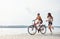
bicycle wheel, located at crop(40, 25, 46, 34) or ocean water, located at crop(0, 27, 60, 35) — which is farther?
bicycle wheel, located at crop(40, 25, 46, 34)

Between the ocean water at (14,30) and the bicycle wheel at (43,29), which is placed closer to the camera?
the ocean water at (14,30)

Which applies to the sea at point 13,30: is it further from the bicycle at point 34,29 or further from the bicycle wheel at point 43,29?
the bicycle wheel at point 43,29

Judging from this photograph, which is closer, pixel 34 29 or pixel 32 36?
pixel 32 36

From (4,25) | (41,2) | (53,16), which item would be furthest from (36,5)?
(4,25)

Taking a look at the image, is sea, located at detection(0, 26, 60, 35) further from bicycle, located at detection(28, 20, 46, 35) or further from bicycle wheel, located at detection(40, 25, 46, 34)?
bicycle wheel, located at detection(40, 25, 46, 34)

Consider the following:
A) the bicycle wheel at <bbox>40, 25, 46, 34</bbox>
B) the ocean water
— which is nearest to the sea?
the ocean water

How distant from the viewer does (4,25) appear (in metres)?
3.23

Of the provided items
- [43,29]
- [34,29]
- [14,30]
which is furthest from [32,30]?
[14,30]

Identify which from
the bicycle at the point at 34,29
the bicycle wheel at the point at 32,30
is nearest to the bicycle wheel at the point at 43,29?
the bicycle at the point at 34,29

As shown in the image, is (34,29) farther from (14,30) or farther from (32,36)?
(14,30)

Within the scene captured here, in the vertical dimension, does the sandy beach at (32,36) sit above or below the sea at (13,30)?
below

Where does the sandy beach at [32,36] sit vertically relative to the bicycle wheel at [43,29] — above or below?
below

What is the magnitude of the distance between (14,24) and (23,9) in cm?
27

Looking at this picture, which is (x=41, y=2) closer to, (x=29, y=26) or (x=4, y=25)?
(x=29, y=26)
